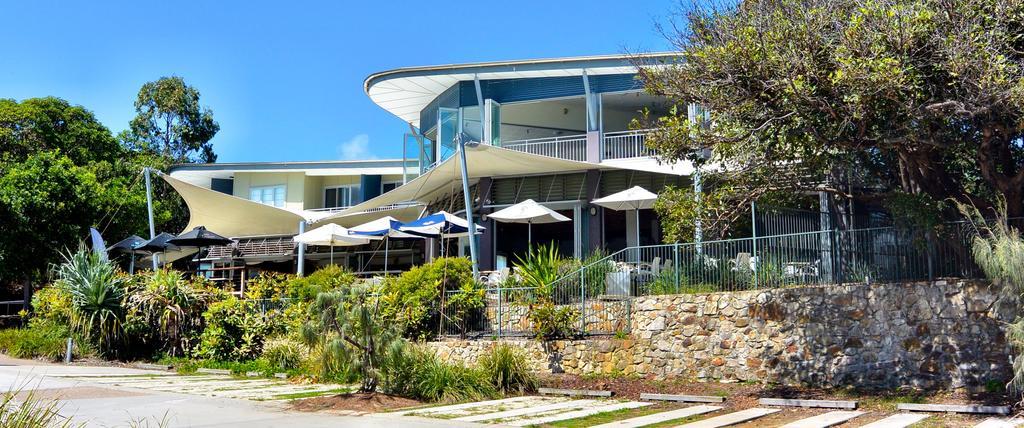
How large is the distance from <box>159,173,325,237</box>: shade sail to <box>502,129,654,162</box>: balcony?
7.10m

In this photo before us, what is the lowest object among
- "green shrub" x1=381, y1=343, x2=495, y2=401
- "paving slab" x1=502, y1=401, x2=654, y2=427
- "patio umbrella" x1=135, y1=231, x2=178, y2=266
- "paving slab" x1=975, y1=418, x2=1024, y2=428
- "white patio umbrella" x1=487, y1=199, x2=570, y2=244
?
"paving slab" x1=975, y1=418, x2=1024, y2=428

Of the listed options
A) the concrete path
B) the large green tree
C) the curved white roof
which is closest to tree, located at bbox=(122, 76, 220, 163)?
the large green tree

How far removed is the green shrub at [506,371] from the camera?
43.9 feet

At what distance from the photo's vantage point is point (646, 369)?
14.5 m

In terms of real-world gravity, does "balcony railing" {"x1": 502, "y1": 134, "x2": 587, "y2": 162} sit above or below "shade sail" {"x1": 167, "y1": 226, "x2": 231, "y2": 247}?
above

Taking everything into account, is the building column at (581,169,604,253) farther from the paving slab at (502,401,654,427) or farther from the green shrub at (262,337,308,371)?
the paving slab at (502,401,654,427)

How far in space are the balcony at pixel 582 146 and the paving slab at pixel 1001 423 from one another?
12227mm

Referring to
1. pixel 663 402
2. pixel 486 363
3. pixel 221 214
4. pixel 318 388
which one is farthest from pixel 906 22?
pixel 221 214

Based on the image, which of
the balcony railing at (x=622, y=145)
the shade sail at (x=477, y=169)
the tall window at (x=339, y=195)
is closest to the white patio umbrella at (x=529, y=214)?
the shade sail at (x=477, y=169)

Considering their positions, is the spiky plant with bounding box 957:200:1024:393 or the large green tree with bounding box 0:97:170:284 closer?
the spiky plant with bounding box 957:200:1024:393

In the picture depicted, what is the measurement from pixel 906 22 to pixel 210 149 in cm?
3791

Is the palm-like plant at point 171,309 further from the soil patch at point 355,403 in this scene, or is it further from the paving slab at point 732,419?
the paving slab at point 732,419

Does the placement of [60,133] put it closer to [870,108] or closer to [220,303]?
[220,303]

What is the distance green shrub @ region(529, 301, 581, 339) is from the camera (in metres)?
15.1
